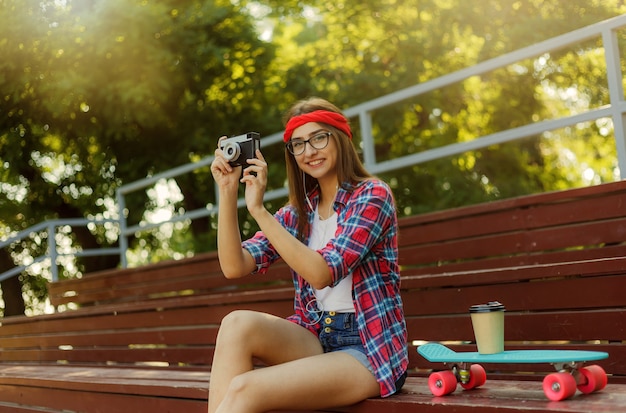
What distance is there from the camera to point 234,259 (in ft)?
8.91

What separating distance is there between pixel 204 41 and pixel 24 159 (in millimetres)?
2521

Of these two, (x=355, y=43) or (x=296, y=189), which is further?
(x=355, y=43)

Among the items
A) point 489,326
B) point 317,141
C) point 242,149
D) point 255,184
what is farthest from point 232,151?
point 489,326

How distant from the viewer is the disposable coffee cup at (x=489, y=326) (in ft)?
7.47

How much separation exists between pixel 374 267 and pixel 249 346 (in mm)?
450

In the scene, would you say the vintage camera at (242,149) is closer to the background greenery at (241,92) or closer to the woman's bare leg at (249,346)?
the woman's bare leg at (249,346)

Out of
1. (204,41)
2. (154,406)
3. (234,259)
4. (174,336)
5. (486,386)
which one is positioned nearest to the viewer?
(486,386)

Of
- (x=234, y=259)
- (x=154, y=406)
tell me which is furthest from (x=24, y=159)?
(x=234, y=259)

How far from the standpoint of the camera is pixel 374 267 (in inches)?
101

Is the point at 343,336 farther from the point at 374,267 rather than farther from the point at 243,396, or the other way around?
the point at 243,396

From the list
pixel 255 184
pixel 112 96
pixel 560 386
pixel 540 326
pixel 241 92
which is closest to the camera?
pixel 560 386

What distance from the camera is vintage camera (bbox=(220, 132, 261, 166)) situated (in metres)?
2.59

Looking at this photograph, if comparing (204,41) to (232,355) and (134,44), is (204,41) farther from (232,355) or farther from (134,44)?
(232,355)

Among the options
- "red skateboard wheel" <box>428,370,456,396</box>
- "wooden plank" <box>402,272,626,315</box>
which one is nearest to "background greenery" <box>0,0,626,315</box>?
"wooden plank" <box>402,272,626,315</box>
